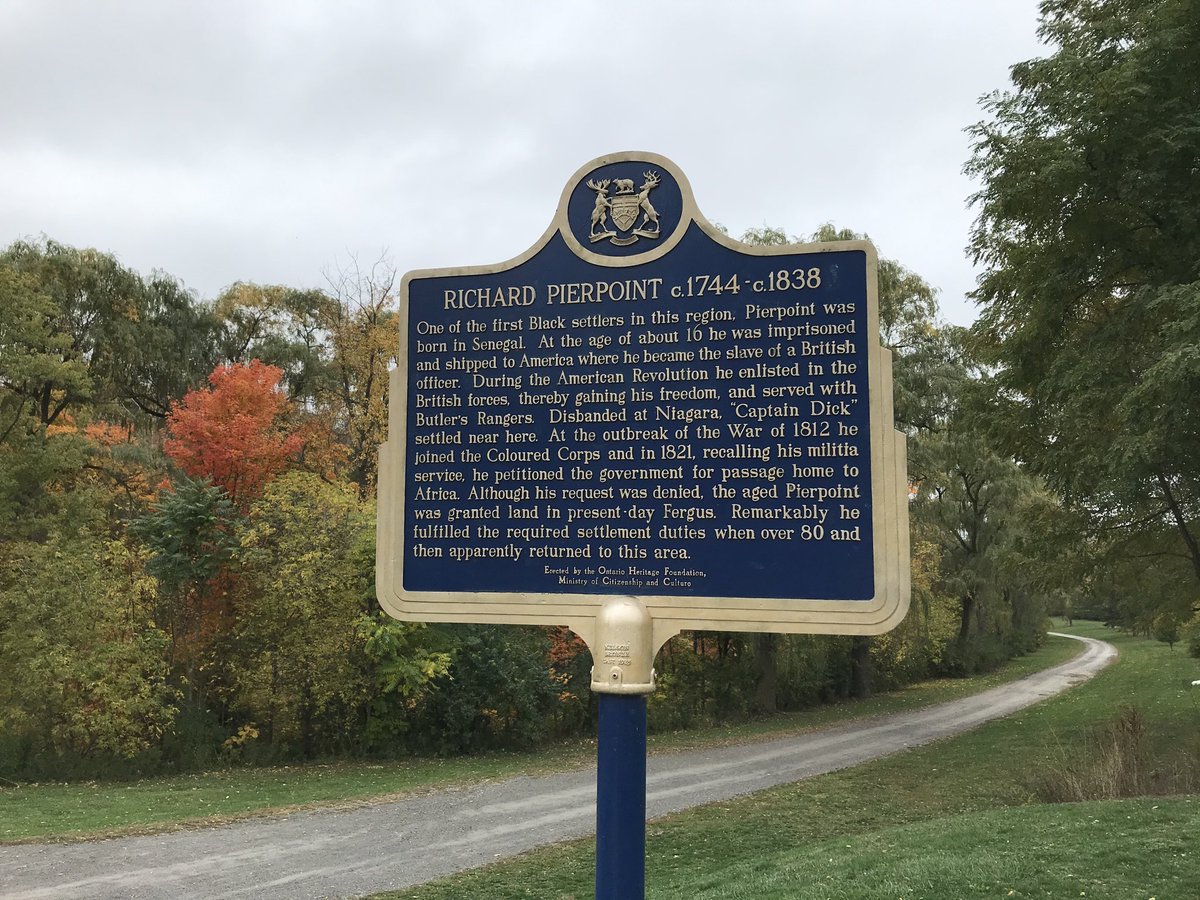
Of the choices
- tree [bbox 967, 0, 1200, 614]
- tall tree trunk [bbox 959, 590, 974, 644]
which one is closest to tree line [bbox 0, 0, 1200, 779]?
tree [bbox 967, 0, 1200, 614]

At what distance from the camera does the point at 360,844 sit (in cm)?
1095

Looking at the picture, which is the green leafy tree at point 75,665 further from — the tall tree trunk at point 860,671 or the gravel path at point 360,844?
the tall tree trunk at point 860,671

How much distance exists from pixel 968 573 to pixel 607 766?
3013 cm

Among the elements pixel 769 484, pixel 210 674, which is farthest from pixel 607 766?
pixel 210 674

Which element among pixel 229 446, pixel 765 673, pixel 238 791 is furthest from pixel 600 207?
pixel 765 673

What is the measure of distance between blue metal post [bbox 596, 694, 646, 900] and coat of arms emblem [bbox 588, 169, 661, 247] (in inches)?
86.1

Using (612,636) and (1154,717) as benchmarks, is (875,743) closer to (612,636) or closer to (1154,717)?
(1154,717)

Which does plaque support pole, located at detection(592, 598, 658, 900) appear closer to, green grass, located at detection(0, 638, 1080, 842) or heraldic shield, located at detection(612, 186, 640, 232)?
heraldic shield, located at detection(612, 186, 640, 232)

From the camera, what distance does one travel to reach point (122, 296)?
2845 centimetres

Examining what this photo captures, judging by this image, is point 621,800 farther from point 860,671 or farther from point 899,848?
point 860,671

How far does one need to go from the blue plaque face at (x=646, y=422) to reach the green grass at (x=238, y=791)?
9518 millimetres

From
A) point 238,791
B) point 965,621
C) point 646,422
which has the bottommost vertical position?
point 238,791

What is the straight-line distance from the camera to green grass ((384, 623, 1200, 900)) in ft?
24.3

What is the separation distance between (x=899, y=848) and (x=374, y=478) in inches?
750
